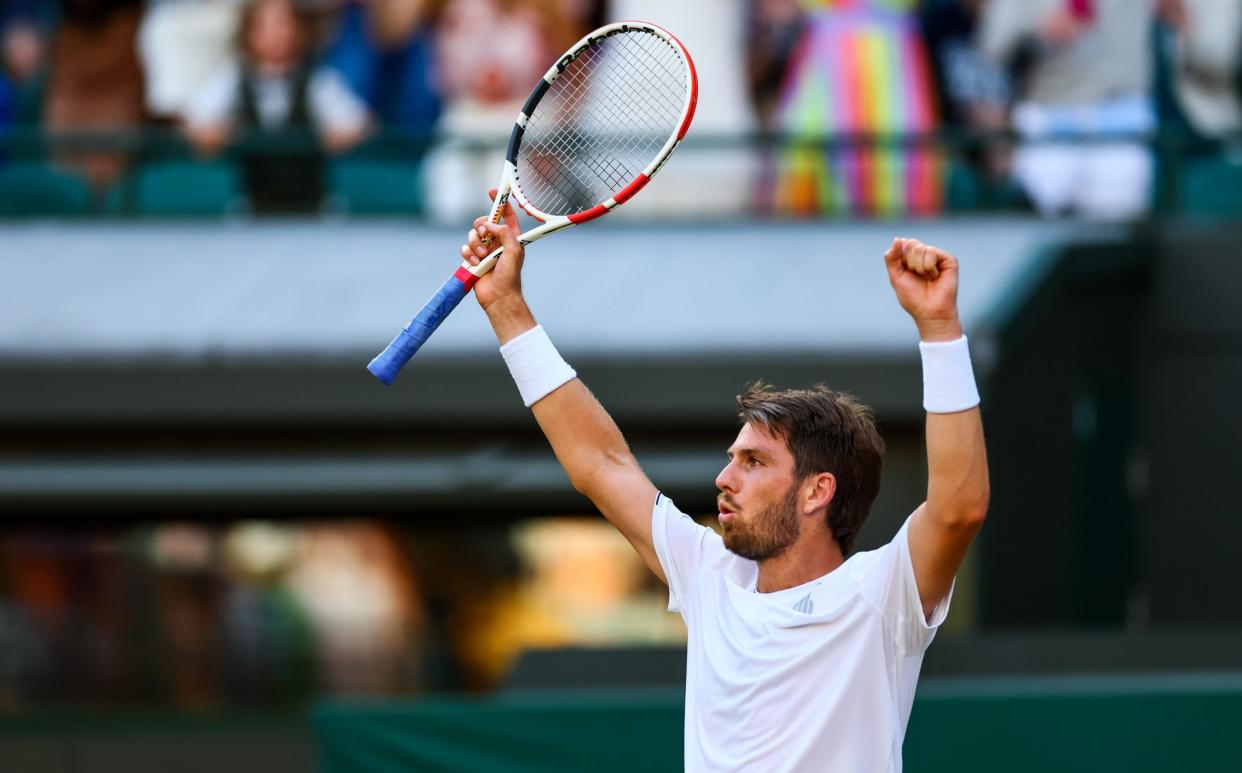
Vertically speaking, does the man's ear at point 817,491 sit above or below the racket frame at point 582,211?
below

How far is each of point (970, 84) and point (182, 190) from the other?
4.28 m

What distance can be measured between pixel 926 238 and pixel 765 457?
21.6ft

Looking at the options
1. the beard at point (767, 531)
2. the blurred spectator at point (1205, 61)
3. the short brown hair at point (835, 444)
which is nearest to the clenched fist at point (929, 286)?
the short brown hair at point (835, 444)

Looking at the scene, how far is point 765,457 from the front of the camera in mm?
3904

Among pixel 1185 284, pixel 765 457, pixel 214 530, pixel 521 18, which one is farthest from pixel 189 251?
pixel 765 457

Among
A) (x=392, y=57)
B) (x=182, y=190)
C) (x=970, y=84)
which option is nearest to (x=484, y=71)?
(x=392, y=57)

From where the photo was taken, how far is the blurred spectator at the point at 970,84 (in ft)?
33.6

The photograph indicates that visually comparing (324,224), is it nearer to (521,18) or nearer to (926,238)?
(521,18)

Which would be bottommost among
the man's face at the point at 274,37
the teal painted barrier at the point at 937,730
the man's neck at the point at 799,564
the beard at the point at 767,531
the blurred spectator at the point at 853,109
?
the teal painted barrier at the point at 937,730

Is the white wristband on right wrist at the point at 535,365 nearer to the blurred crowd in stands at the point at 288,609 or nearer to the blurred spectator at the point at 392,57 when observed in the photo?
the blurred crowd in stands at the point at 288,609

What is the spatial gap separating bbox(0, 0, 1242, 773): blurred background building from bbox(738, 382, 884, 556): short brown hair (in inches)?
221

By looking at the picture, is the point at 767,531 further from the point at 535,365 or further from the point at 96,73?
the point at 96,73

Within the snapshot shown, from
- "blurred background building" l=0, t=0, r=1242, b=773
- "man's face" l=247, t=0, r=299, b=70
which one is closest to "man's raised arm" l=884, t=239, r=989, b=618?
"blurred background building" l=0, t=0, r=1242, b=773

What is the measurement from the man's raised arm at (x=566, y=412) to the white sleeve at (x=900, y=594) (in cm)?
56
